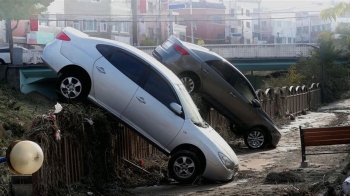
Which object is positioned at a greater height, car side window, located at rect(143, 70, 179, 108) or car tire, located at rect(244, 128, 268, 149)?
car side window, located at rect(143, 70, 179, 108)

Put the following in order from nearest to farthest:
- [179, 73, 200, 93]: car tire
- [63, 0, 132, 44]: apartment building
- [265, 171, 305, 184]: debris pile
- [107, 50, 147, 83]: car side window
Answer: [265, 171, 305, 184]: debris pile
[107, 50, 147, 83]: car side window
[179, 73, 200, 93]: car tire
[63, 0, 132, 44]: apartment building

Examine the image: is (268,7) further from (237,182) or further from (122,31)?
(237,182)

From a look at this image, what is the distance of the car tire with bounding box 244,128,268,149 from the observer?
18.0 m

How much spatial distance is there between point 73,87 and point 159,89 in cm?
165

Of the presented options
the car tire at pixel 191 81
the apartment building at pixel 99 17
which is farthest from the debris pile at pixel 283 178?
the apartment building at pixel 99 17

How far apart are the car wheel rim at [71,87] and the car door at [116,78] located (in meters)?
0.37

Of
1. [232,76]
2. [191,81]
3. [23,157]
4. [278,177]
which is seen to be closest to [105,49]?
[278,177]

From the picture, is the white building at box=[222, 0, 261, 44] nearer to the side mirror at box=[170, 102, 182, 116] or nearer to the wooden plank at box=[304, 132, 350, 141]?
the wooden plank at box=[304, 132, 350, 141]

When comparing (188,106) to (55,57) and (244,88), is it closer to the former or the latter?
(55,57)

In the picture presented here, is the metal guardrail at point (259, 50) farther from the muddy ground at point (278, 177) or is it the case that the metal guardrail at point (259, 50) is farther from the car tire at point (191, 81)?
the muddy ground at point (278, 177)

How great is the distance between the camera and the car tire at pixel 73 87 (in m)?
12.6

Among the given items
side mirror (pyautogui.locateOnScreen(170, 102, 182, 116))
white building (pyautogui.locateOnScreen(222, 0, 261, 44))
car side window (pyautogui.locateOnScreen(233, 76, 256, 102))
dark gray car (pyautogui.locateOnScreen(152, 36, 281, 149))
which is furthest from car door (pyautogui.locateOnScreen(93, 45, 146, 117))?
white building (pyautogui.locateOnScreen(222, 0, 261, 44))

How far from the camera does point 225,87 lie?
17.1m

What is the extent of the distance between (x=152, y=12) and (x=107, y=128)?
3272 inches
